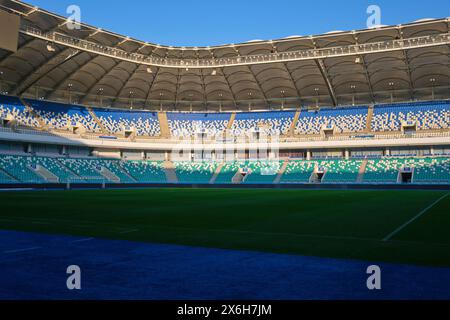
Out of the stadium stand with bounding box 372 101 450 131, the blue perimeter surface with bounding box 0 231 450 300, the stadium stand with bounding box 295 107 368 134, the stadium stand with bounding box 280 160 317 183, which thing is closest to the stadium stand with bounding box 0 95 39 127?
the stadium stand with bounding box 280 160 317 183

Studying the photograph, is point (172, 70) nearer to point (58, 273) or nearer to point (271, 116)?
point (271, 116)

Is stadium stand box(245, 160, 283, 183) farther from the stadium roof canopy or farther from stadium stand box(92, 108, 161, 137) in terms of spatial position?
stadium stand box(92, 108, 161, 137)

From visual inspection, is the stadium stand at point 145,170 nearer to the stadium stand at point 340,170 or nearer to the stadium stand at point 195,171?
the stadium stand at point 195,171

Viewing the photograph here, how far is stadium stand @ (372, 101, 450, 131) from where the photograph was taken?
56156 mm

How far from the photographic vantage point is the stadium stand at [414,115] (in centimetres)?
5616

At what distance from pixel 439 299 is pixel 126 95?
6421 cm

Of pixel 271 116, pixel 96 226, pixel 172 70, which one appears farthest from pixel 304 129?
pixel 96 226

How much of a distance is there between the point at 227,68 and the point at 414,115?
1087 inches

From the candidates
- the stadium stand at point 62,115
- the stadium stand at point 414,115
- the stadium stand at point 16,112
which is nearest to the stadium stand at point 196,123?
the stadium stand at point 62,115

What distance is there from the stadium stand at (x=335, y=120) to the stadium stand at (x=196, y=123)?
12.7 m

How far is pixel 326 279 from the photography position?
594 cm

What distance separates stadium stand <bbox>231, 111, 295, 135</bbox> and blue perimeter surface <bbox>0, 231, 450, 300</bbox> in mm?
56608

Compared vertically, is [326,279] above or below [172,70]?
below
